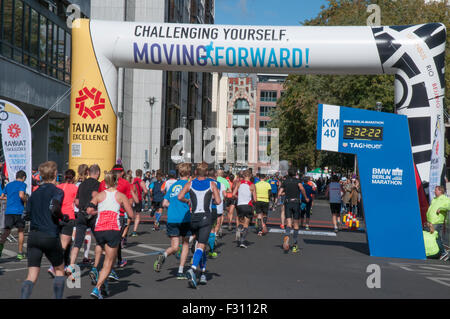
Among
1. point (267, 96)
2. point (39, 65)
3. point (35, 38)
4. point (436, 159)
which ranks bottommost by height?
point (436, 159)

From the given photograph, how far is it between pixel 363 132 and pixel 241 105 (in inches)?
5065

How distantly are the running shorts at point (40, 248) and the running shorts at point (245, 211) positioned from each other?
852 cm

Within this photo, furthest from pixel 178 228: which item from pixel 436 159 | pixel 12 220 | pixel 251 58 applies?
pixel 436 159

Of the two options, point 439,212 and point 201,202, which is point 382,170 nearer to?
point 439,212

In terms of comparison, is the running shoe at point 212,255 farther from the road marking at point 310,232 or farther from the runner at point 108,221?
the road marking at point 310,232

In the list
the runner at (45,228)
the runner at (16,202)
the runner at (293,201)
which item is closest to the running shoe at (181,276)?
the runner at (45,228)

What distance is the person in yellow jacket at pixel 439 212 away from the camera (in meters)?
13.2

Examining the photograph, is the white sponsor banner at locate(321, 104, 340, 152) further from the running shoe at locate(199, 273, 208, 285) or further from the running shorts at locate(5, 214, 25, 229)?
the running shorts at locate(5, 214, 25, 229)

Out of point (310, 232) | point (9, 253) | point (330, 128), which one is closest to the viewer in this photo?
point (9, 253)

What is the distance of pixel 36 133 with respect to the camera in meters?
25.8

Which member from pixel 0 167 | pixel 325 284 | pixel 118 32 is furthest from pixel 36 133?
pixel 325 284

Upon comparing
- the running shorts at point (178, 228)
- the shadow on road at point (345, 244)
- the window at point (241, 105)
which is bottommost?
the shadow on road at point (345, 244)

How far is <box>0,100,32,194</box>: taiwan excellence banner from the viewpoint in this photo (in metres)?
13.4

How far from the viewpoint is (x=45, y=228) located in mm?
6691
